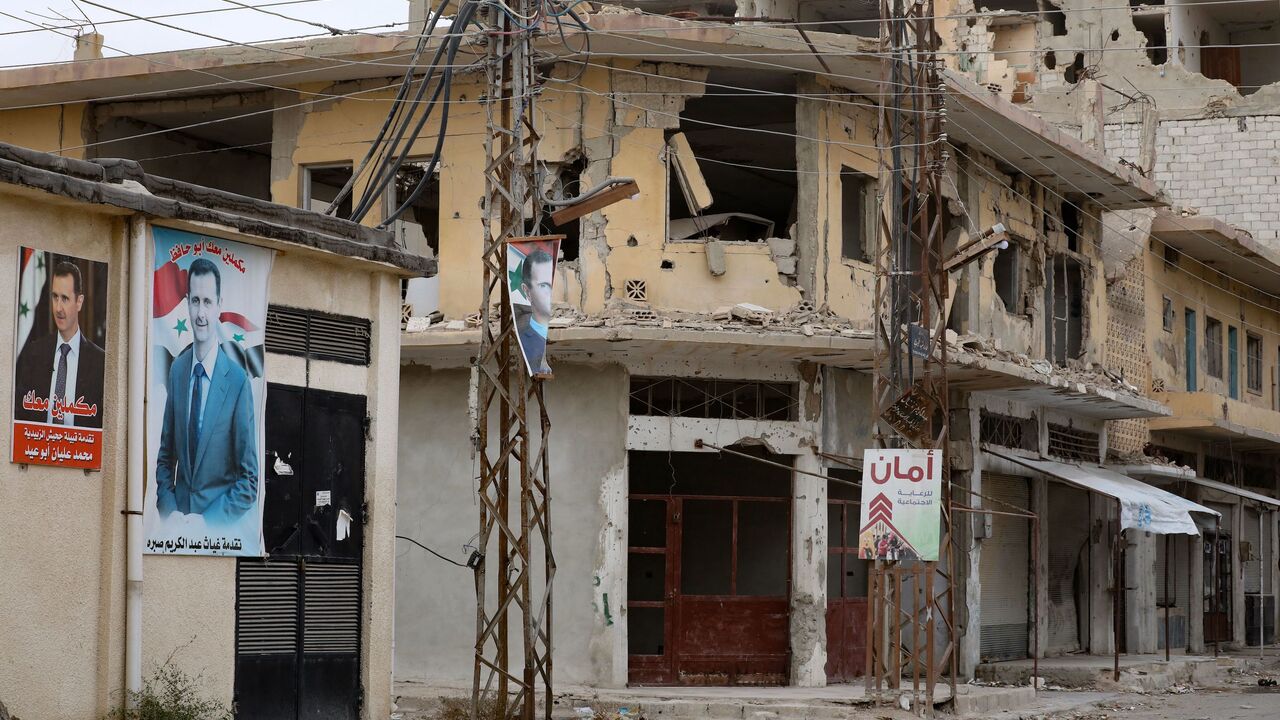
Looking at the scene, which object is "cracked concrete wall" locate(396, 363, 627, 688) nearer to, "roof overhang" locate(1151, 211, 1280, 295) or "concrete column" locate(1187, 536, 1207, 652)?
"roof overhang" locate(1151, 211, 1280, 295)

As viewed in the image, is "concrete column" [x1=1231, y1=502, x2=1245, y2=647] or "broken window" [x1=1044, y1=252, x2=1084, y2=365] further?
"concrete column" [x1=1231, y1=502, x2=1245, y2=647]

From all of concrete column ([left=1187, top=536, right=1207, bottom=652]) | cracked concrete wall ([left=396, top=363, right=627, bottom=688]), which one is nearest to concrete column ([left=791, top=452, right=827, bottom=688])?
cracked concrete wall ([left=396, top=363, right=627, bottom=688])

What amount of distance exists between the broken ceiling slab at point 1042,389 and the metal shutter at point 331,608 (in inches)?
354

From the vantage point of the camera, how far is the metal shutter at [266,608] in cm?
1142

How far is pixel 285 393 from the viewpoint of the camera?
39.1 feet

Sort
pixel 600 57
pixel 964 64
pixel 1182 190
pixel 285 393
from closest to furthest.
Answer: pixel 285 393 → pixel 600 57 → pixel 964 64 → pixel 1182 190

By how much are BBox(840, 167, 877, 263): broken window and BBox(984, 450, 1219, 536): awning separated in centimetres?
355

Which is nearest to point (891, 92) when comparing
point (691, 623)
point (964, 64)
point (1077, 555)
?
point (691, 623)

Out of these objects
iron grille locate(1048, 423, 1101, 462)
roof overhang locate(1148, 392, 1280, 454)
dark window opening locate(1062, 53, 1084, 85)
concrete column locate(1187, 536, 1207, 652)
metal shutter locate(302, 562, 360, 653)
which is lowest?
concrete column locate(1187, 536, 1207, 652)

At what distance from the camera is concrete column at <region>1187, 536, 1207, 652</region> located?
29.2m

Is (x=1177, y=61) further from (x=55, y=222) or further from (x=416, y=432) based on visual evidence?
(x=55, y=222)

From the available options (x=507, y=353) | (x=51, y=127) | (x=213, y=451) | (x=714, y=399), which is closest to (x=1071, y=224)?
(x=714, y=399)

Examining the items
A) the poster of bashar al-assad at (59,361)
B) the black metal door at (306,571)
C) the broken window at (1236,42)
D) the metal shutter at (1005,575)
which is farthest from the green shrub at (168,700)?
the broken window at (1236,42)

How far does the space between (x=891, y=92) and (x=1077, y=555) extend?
12.0 meters
